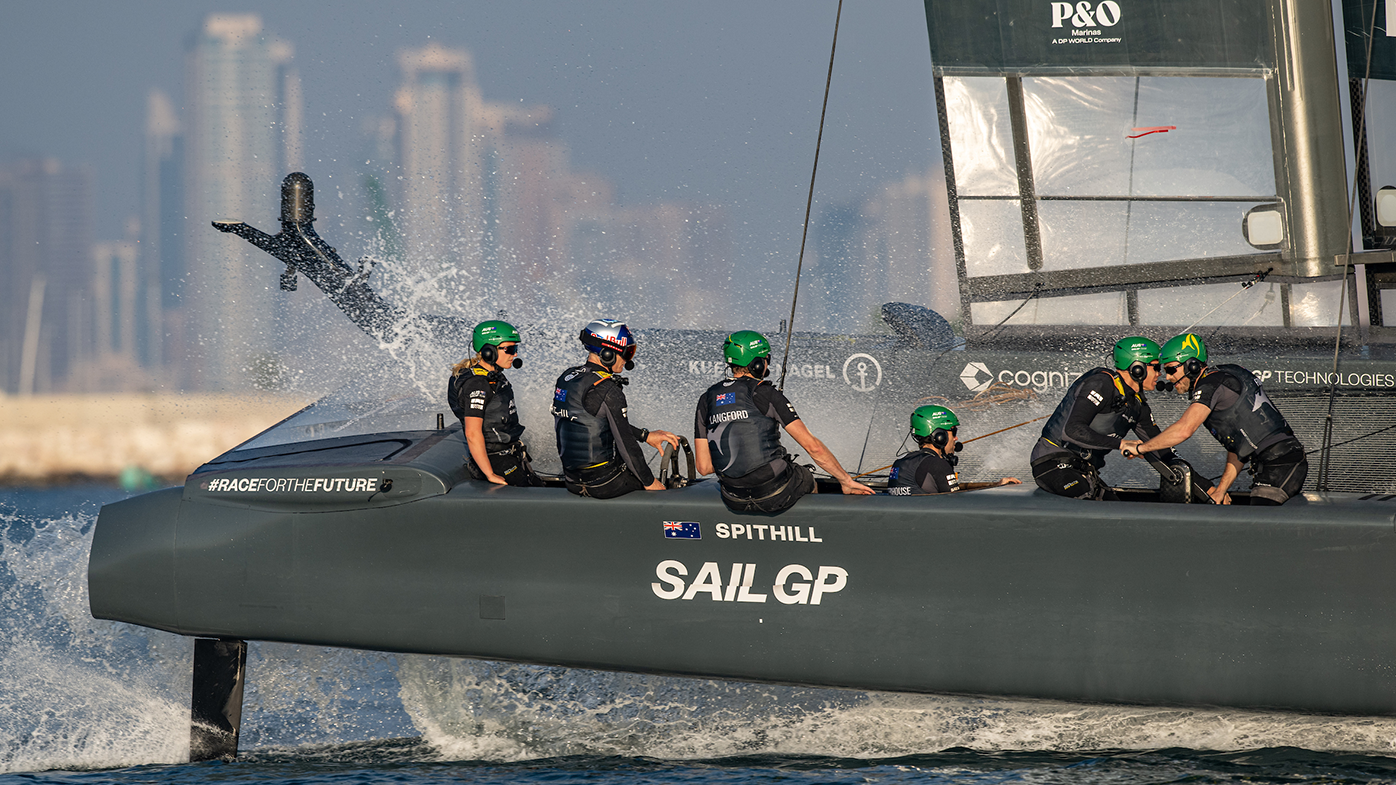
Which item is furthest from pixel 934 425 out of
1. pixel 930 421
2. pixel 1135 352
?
pixel 1135 352

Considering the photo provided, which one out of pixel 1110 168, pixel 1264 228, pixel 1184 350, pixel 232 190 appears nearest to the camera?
pixel 1184 350

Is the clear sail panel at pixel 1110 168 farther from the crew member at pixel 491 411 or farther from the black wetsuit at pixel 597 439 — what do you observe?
the crew member at pixel 491 411

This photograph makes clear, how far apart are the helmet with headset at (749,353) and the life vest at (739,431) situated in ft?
0.20

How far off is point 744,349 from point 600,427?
79 cm

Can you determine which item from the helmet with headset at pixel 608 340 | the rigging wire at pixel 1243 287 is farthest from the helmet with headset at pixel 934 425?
the rigging wire at pixel 1243 287

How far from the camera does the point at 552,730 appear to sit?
6871 mm

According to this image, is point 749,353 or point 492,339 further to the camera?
point 492,339

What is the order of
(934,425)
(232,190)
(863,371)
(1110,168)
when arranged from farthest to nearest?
(232,190) → (863,371) → (1110,168) → (934,425)

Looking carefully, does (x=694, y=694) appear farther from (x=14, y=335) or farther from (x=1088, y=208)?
(x=14, y=335)

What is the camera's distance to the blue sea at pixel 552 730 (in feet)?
19.3

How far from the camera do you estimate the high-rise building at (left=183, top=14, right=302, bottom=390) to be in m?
90.7

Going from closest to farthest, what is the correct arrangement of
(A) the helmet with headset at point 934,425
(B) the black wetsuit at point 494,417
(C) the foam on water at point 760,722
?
1. (C) the foam on water at point 760,722
2. (A) the helmet with headset at point 934,425
3. (B) the black wetsuit at point 494,417

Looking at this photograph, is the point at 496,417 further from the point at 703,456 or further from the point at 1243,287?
the point at 1243,287

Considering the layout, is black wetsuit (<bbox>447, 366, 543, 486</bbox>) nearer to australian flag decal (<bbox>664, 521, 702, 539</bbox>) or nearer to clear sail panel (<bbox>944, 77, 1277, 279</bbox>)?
australian flag decal (<bbox>664, 521, 702, 539</bbox>)
